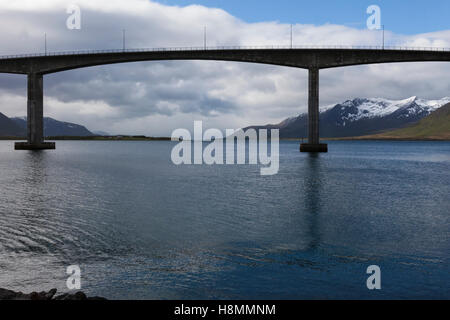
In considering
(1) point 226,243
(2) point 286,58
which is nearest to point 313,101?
(2) point 286,58

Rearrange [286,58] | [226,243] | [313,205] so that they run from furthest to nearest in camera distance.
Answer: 1. [286,58]
2. [313,205]
3. [226,243]

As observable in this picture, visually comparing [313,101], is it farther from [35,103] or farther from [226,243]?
[226,243]

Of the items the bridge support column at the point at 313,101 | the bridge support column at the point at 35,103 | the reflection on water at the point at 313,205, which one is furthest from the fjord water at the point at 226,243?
the bridge support column at the point at 35,103

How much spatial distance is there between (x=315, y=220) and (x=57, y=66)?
79753mm

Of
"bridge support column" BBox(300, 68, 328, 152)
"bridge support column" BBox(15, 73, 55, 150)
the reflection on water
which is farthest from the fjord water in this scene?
"bridge support column" BBox(15, 73, 55, 150)

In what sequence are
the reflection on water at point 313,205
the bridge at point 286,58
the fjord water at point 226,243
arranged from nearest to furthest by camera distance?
the fjord water at point 226,243 < the reflection on water at point 313,205 < the bridge at point 286,58

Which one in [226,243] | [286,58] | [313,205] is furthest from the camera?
[286,58]

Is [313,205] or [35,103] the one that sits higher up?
[35,103]

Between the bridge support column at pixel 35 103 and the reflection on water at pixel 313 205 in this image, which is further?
the bridge support column at pixel 35 103

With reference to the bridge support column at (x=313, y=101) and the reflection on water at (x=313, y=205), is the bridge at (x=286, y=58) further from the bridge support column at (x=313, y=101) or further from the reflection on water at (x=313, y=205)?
the reflection on water at (x=313, y=205)

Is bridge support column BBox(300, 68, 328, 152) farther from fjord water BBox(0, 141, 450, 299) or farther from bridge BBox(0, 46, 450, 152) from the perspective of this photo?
fjord water BBox(0, 141, 450, 299)
